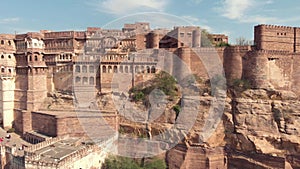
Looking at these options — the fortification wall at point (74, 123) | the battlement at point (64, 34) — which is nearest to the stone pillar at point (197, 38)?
the battlement at point (64, 34)

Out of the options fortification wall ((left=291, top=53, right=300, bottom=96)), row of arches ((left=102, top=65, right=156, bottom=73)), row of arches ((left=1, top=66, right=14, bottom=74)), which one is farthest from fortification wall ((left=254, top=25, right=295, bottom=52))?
row of arches ((left=1, top=66, right=14, bottom=74))

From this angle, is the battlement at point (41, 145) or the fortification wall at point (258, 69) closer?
the battlement at point (41, 145)

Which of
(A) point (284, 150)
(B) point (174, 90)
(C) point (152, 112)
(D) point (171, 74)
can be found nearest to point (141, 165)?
(C) point (152, 112)

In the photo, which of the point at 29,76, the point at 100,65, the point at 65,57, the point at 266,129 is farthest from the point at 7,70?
the point at 266,129

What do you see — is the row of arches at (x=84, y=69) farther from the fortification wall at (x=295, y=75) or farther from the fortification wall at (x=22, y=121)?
the fortification wall at (x=295, y=75)

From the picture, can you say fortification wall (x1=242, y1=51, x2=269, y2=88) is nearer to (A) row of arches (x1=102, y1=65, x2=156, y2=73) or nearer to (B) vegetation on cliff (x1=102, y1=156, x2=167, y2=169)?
(A) row of arches (x1=102, y1=65, x2=156, y2=73)

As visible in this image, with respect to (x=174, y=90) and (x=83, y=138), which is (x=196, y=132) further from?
(x=83, y=138)

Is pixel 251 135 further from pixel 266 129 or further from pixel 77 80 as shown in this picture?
pixel 77 80

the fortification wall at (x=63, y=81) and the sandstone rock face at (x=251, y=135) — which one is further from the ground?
the fortification wall at (x=63, y=81)
